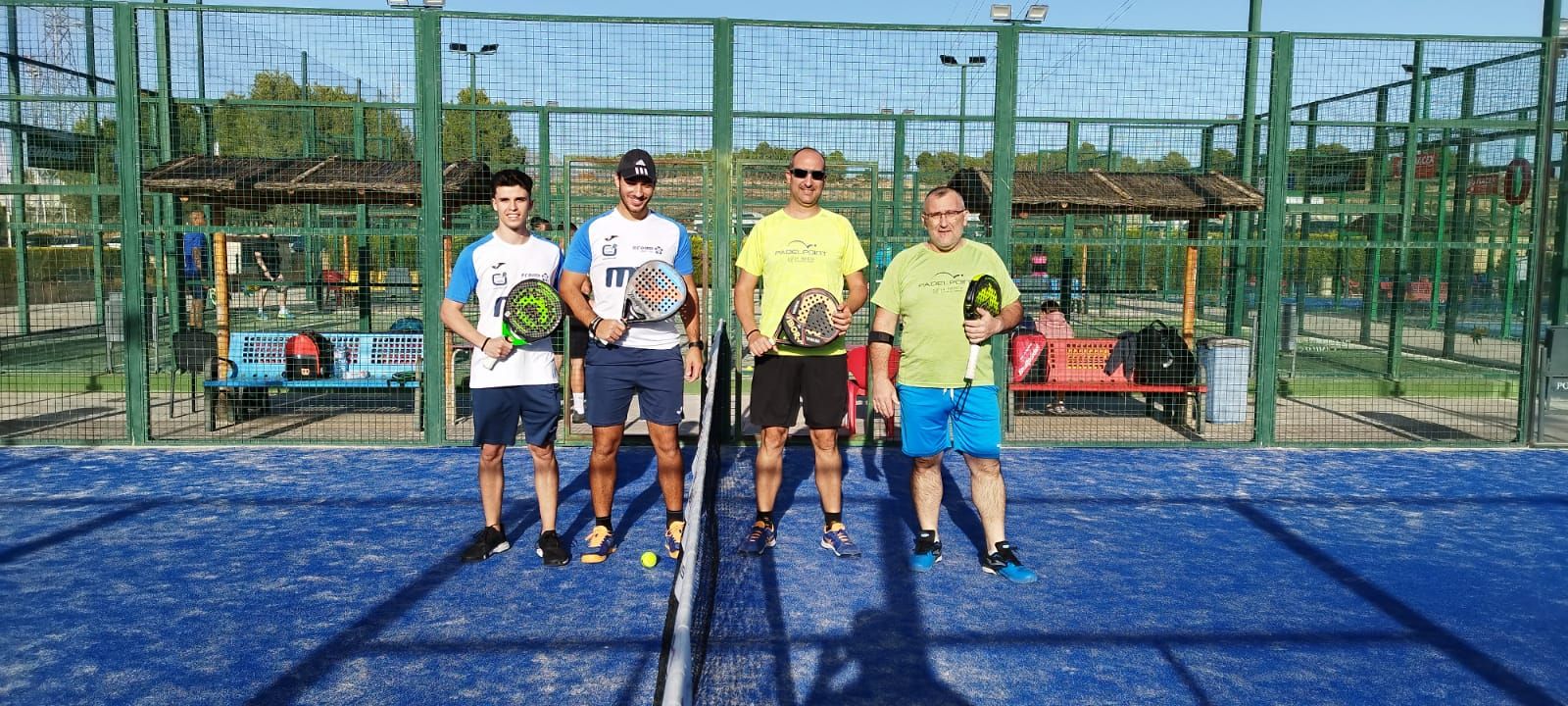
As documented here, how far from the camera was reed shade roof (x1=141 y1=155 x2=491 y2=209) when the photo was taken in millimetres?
9141

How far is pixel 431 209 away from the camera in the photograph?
8586mm

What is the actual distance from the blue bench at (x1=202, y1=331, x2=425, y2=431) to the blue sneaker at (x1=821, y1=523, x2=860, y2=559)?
16.4 feet

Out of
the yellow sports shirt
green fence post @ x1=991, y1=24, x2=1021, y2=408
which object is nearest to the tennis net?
the yellow sports shirt

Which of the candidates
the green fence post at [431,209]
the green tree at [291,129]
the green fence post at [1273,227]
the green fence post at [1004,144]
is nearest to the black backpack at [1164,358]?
the green fence post at [1273,227]

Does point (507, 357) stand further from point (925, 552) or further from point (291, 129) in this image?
point (291, 129)

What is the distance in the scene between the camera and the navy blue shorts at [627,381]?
5504 mm

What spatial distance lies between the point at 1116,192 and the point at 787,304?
5.21 metres

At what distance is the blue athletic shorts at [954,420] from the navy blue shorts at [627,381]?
Result: 124 cm

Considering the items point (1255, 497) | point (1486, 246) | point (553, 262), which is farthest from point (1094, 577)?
point (1486, 246)

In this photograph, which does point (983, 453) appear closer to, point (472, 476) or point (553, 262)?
point (553, 262)

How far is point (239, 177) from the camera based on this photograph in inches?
364

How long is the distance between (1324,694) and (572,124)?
6.55m

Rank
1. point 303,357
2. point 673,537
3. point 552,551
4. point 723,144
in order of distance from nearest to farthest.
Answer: point 552,551 → point 673,537 → point 723,144 → point 303,357

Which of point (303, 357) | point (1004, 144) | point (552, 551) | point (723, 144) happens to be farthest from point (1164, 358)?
point (303, 357)
